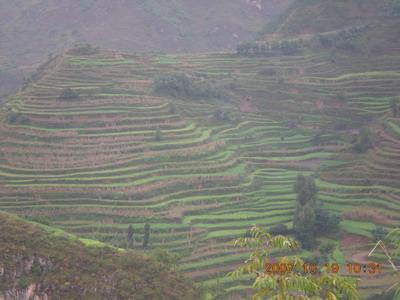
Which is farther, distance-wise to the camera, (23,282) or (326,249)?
(326,249)

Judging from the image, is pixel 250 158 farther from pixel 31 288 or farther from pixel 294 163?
pixel 31 288

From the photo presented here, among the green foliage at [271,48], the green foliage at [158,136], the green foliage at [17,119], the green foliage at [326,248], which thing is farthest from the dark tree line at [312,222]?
the green foliage at [271,48]

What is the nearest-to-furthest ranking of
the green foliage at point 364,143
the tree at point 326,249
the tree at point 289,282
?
the tree at point 289,282 < the tree at point 326,249 < the green foliage at point 364,143

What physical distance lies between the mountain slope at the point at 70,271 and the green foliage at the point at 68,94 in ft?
55.8

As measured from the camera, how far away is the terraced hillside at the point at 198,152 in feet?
74.7

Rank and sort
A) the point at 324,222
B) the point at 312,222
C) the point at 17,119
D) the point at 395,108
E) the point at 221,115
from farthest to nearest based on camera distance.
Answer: the point at 221,115
the point at 395,108
the point at 17,119
the point at 324,222
the point at 312,222

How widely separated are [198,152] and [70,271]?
1485 cm

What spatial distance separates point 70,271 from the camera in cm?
1444

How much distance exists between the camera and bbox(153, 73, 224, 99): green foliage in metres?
34.9

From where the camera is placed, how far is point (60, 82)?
34219 millimetres

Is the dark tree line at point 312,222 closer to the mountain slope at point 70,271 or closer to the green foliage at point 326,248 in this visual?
the green foliage at point 326,248

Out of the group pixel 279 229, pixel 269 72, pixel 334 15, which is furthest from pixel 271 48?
pixel 279 229

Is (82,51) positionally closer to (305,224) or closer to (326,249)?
(305,224)

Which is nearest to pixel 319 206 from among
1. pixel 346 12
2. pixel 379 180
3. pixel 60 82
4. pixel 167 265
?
pixel 379 180
